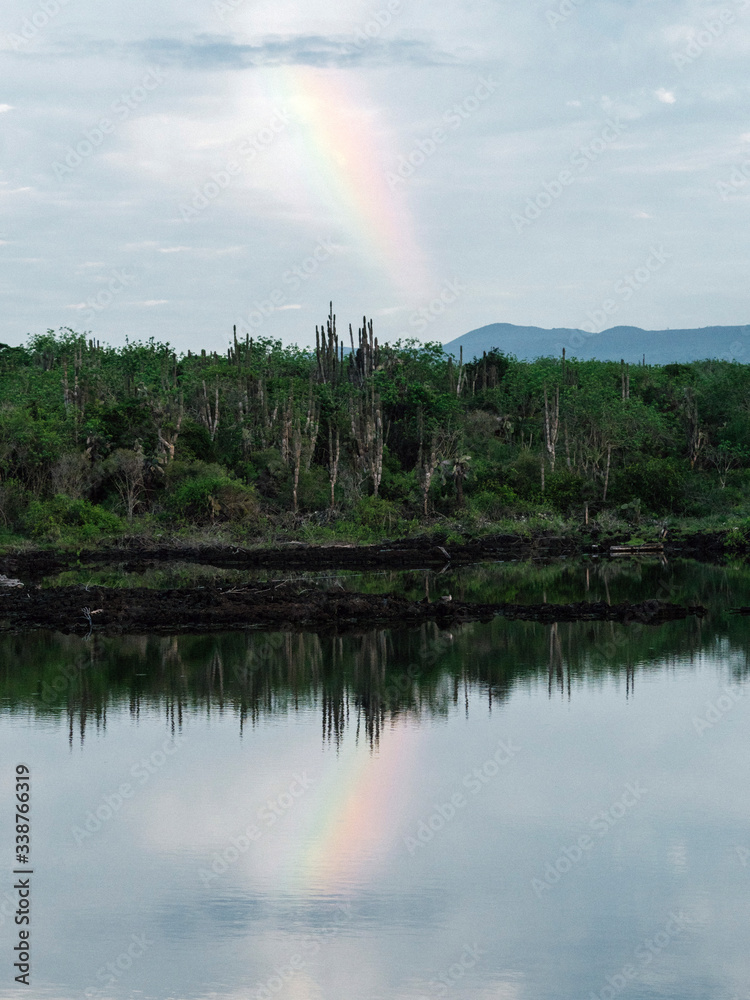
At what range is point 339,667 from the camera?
75.8ft

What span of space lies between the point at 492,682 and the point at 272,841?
29.7 feet

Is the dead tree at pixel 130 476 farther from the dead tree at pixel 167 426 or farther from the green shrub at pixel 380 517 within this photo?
the green shrub at pixel 380 517

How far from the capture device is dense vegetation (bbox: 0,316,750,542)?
5097cm

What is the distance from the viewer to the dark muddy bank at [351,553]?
1695 inches

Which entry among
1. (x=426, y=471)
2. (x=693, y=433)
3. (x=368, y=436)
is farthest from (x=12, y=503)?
(x=693, y=433)

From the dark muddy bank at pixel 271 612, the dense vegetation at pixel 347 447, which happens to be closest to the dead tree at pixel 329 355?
the dense vegetation at pixel 347 447

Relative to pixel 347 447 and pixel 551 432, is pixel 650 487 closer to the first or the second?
pixel 551 432

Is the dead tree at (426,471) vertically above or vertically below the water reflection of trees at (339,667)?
above

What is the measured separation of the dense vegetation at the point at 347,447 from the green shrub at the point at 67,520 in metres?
0.08

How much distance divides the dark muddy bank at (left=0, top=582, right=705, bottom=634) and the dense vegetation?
17.3 meters

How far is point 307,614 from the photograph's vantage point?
2903 cm

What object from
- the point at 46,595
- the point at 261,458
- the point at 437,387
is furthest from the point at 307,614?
the point at 437,387

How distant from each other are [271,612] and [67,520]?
22.4m

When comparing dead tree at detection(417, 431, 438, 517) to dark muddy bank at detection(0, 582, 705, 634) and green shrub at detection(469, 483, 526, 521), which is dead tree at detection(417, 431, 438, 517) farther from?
dark muddy bank at detection(0, 582, 705, 634)
